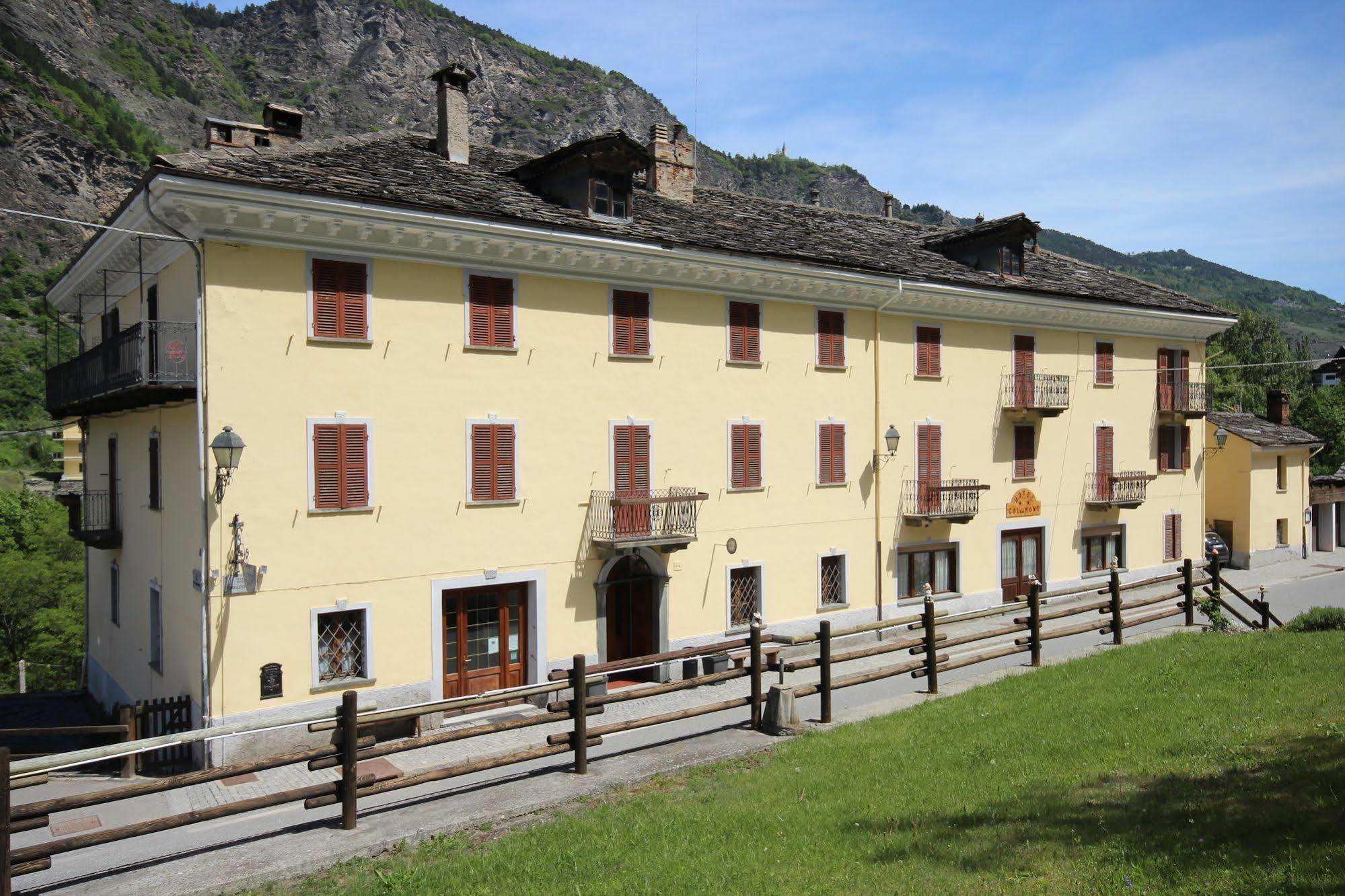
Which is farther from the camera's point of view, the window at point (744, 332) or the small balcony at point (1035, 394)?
the small balcony at point (1035, 394)

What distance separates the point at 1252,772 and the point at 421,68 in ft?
463

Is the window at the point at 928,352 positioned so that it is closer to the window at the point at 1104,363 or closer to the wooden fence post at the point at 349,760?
the window at the point at 1104,363

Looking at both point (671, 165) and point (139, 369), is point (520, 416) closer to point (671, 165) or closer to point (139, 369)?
point (139, 369)

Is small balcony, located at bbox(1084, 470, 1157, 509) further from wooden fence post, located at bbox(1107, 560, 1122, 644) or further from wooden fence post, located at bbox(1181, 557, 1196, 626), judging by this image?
wooden fence post, located at bbox(1107, 560, 1122, 644)

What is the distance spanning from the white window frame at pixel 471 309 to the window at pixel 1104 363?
19.2m

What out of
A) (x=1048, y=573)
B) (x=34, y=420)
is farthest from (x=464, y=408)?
(x=34, y=420)

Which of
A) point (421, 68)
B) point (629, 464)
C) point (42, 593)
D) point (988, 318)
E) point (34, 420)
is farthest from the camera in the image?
point (421, 68)

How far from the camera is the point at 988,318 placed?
25172 millimetres

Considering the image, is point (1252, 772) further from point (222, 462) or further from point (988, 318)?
point (988, 318)

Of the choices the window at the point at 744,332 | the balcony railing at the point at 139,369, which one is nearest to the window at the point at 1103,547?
the window at the point at 744,332

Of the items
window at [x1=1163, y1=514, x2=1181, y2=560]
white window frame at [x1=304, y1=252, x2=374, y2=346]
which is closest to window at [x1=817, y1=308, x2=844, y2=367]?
white window frame at [x1=304, y1=252, x2=374, y2=346]

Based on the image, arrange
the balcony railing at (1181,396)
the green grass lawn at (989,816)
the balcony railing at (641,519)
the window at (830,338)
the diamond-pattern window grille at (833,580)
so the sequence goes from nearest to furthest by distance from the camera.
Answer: the green grass lawn at (989,816), the balcony railing at (641,519), the window at (830,338), the diamond-pattern window grille at (833,580), the balcony railing at (1181,396)

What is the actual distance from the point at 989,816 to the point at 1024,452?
1992cm

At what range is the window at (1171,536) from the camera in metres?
30.3
